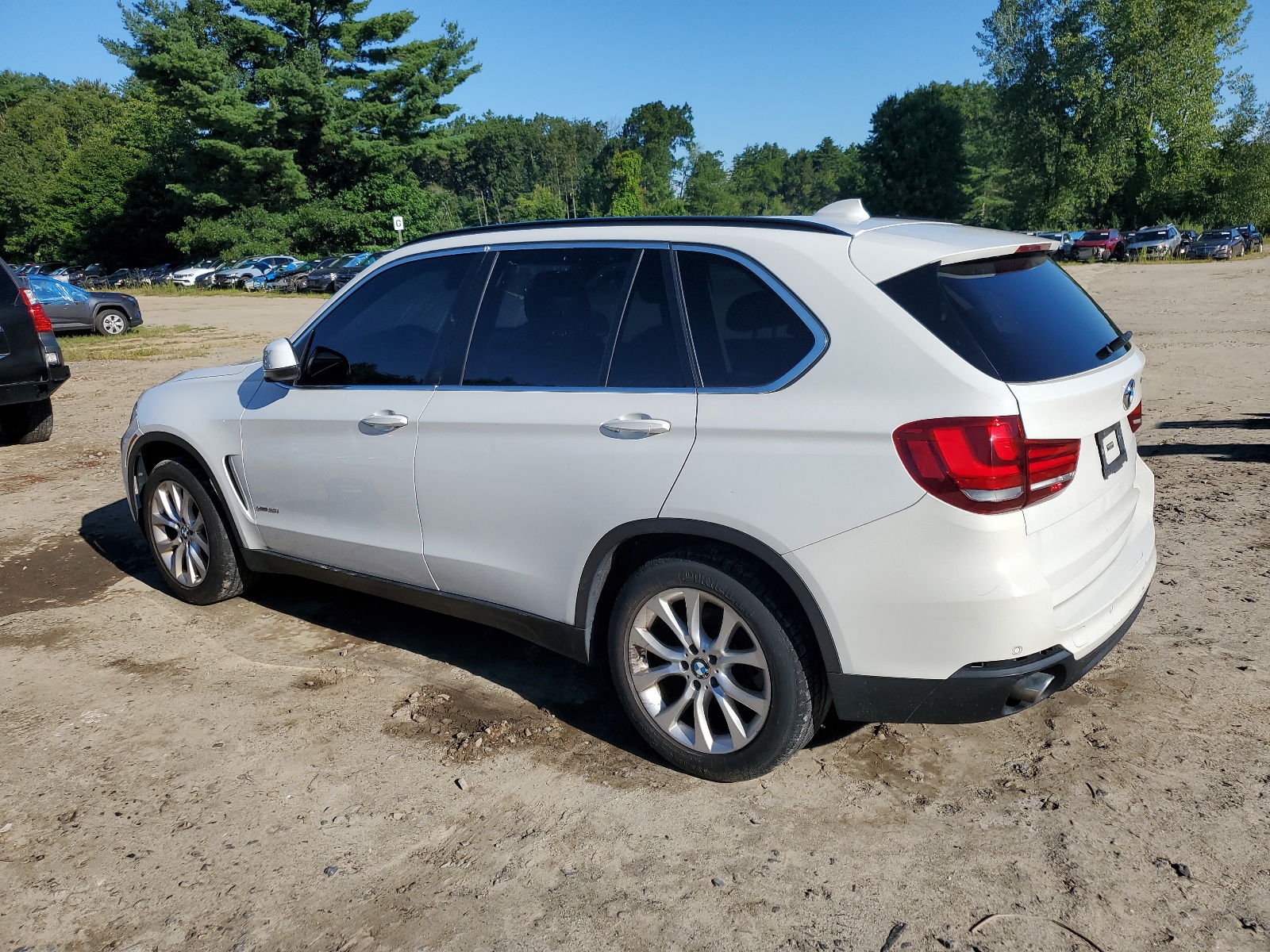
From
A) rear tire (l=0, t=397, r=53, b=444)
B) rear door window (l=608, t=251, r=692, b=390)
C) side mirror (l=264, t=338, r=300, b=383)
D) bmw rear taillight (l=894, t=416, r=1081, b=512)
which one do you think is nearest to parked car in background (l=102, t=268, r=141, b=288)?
rear tire (l=0, t=397, r=53, b=444)

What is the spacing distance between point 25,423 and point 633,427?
8.97 metres

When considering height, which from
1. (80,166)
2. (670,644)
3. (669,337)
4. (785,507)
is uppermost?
(80,166)

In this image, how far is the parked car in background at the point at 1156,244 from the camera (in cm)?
4466

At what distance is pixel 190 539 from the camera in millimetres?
5055

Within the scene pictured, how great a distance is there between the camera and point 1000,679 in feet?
9.05

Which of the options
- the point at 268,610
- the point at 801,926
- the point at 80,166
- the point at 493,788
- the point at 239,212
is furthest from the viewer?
the point at 80,166

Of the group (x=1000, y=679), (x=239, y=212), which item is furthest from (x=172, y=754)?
(x=239, y=212)

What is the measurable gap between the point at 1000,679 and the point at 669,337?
57.1 inches

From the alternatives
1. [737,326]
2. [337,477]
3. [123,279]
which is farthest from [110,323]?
[123,279]

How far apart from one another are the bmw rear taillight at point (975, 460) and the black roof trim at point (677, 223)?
2.53ft

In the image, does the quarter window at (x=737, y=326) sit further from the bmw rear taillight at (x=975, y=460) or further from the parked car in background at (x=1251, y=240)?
the parked car in background at (x=1251, y=240)

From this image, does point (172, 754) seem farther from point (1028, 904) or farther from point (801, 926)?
point (1028, 904)

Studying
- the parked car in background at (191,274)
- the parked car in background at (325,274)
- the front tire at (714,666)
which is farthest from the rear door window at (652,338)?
the parked car in background at (191,274)

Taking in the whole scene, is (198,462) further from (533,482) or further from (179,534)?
(533,482)
